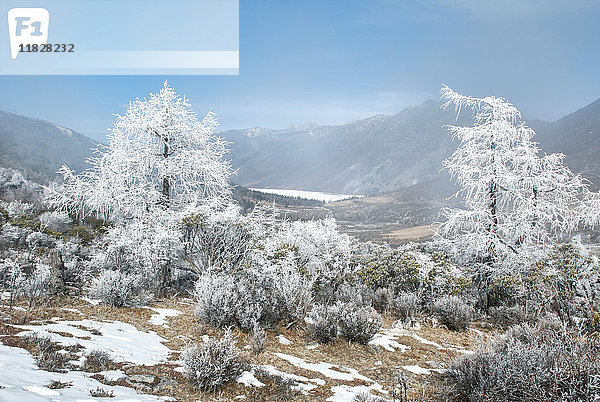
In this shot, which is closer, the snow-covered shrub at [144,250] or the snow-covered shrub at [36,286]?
the snow-covered shrub at [36,286]

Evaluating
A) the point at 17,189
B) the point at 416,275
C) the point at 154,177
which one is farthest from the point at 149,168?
the point at 17,189

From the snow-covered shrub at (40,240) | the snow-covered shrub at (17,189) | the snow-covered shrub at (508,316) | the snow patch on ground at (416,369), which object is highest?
the snow-covered shrub at (17,189)

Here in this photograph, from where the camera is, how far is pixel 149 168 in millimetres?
10445

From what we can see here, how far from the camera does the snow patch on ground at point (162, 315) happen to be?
19.3 ft

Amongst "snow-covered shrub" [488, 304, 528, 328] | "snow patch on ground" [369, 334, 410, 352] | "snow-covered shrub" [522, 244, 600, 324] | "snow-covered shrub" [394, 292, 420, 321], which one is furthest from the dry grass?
"snow-covered shrub" [522, 244, 600, 324]

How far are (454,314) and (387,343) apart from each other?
2606mm

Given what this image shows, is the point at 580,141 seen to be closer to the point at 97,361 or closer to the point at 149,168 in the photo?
the point at 149,168

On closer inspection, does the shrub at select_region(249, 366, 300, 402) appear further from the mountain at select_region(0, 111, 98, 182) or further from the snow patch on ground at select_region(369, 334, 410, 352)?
the mountain at select_region(0, 111, 98, 182)

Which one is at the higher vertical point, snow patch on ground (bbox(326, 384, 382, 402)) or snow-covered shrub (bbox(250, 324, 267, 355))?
snow-covered shrub (bbox(250, 324, 267, 355))

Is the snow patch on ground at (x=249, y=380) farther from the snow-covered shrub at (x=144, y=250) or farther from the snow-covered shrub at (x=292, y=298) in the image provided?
the snow-covered shrub at (x=144, y=250)

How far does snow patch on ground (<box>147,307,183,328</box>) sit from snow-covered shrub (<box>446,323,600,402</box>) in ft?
15.0

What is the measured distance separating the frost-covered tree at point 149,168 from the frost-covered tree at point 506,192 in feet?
25.1

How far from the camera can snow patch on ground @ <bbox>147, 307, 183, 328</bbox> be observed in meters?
5.89

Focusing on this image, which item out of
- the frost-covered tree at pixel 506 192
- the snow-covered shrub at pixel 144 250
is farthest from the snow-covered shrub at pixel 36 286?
the frost-covered tree at pixel 506 192
